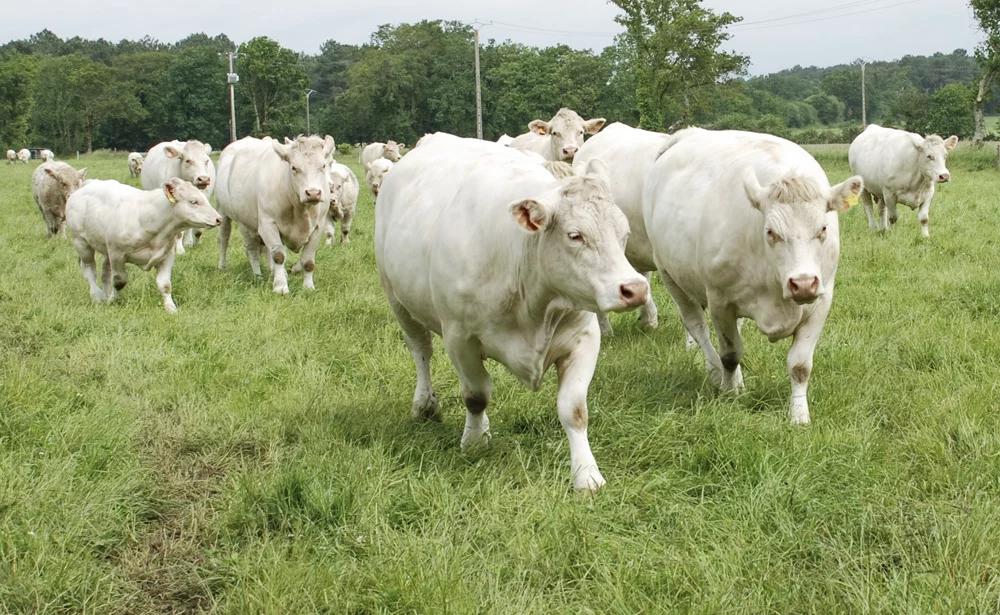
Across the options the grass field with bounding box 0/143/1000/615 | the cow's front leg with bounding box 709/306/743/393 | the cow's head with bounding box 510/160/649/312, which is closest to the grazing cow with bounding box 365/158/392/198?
the grass field with bounding box 0/143/1000/615

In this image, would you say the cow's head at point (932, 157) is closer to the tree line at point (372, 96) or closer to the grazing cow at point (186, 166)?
the grazing cow at point (186, 166)

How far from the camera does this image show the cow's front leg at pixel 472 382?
4.77 metres

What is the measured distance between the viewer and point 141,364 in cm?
698

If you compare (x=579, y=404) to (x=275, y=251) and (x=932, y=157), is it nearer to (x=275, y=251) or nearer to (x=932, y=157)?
(x=275, y=251)

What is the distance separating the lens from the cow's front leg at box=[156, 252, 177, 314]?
9.60m

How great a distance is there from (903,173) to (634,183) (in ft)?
28.3

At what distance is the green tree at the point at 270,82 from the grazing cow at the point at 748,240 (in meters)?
73.2

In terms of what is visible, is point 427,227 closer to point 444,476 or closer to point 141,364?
point 444,476

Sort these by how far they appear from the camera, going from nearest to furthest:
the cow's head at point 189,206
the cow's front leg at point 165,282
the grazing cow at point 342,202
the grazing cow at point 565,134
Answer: the cow's front leg at point 165,282
the cow's head at point 189,206
the grazing cow at point 565,134
the grazing cow at point 342,202

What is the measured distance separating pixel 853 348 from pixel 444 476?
3493 millimetres

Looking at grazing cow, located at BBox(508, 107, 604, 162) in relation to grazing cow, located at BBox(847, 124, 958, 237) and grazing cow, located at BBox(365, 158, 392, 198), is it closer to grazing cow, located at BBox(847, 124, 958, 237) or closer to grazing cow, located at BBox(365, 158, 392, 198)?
grazing cow, located at BBox(847, 124, 958, 237)

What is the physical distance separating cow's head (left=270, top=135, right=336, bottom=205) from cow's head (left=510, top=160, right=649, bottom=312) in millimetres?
6560

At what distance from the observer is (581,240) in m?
4.07

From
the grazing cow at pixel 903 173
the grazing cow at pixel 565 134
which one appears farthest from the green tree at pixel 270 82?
the grazing cow at pixel 565 134
